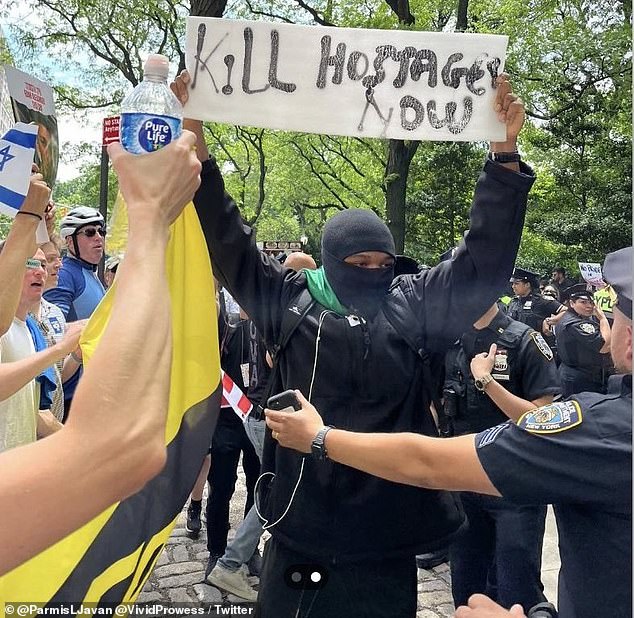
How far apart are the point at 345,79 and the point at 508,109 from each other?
49cm

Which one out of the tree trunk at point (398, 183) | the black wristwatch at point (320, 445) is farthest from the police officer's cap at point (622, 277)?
the tree trunk at point (398, 183)

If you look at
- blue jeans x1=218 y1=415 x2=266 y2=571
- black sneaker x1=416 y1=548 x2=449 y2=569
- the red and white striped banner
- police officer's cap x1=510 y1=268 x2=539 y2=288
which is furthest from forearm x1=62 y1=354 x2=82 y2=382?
police officer's cap x1=510 y1=268 x2=539 y2=288

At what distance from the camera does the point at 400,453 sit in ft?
5.26

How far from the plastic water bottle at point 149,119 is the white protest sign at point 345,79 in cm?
50

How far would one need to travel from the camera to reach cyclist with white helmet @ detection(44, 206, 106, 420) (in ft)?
14.3

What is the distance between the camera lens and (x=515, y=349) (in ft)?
10.7

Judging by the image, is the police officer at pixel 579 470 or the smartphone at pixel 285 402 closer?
the police officer at pixel 579 470

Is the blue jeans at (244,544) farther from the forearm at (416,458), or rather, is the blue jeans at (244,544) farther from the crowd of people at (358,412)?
the forearm at (416,458)

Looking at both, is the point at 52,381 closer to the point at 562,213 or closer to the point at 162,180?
the point at 162,180

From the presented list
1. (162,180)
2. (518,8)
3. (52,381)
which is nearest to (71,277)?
(52,381)

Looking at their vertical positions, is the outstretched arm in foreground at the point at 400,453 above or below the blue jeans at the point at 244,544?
above

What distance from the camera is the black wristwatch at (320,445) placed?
1770mm

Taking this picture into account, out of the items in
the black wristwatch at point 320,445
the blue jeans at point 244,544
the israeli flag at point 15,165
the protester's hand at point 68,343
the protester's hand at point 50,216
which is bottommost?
the blue jeans at point 244,544

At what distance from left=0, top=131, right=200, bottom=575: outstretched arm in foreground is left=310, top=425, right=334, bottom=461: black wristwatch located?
0.91m
